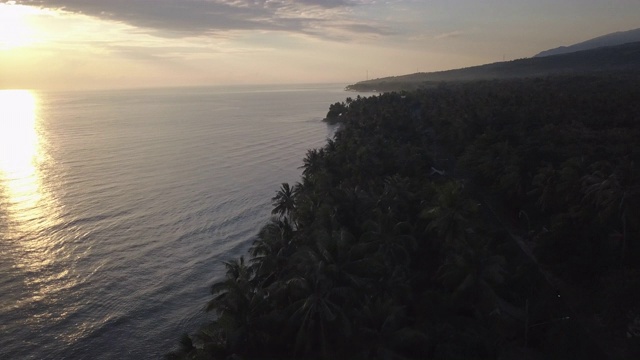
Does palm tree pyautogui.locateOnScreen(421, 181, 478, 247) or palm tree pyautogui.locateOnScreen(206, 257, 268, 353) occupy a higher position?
palm tree pyautogui.locateOnScreen(421, 181, 478, 247)

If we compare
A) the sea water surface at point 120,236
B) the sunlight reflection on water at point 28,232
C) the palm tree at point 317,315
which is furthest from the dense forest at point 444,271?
the sunlight reflection on water at point 28,232

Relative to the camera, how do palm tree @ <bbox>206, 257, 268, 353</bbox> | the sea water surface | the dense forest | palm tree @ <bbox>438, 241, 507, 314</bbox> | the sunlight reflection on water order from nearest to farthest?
palm tree @ <bbox>206, 257, 268, 353</bbox> → the dense forest → palm tree @ <bbox>438, 241, 507, 314</bbox> → the sea water surface → the sunlight reflection on water

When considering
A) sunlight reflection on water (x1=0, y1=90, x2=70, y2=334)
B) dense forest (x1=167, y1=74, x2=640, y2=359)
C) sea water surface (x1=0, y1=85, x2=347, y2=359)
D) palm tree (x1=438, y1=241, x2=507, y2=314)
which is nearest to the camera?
dense forest (x1=167, y1=74, x2=640, y2=359)

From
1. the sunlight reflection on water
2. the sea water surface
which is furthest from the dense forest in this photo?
the sunlight reflection on water

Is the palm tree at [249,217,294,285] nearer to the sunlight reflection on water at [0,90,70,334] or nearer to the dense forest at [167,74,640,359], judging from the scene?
the dense forest at [167,74,640,359]

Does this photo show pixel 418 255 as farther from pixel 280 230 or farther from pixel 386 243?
pixel 280 230

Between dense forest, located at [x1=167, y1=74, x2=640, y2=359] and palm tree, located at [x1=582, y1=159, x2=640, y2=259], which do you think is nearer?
dense forest, located at [x1=167, y1=74, x2=640, y2=359]

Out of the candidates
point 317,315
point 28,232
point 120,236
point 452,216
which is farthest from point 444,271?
point 28,232

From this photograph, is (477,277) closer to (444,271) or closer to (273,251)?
(444,271)
